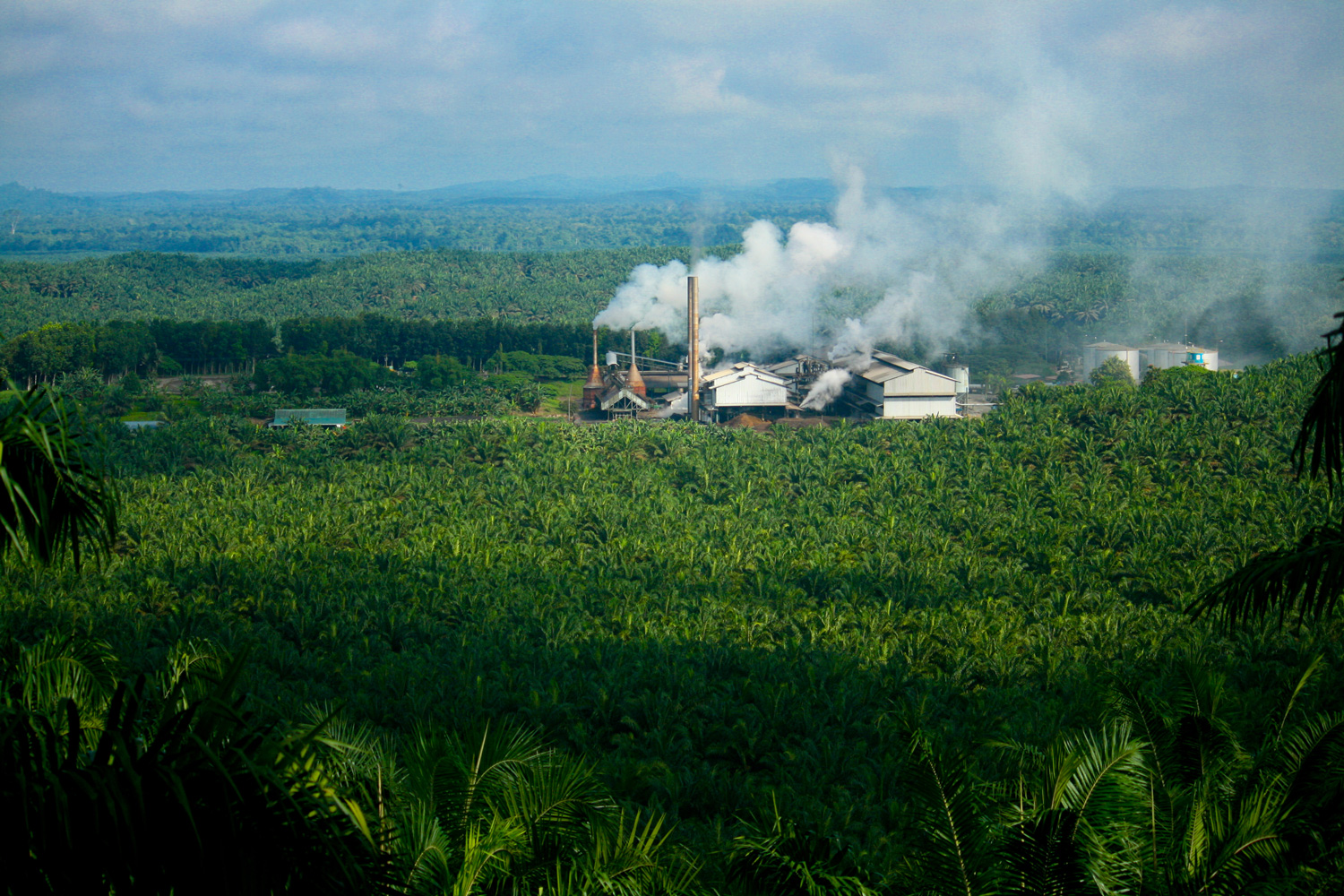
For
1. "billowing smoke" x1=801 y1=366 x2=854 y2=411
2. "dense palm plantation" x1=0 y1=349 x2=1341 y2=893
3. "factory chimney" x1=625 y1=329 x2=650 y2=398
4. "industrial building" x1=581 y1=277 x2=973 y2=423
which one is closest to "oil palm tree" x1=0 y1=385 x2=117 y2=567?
"dense palm plantation" x1=0 y1=349 x2=1341 y2=893

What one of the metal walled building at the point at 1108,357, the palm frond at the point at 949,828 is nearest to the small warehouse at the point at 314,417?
the metal walled building at the point at 1108,357

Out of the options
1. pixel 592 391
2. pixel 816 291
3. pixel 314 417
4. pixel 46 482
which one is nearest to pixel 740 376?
pixel 592 391

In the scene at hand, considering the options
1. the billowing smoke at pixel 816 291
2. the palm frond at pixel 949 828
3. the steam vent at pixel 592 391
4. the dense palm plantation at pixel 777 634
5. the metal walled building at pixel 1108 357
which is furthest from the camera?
the metal walled building at pixel 1108 357

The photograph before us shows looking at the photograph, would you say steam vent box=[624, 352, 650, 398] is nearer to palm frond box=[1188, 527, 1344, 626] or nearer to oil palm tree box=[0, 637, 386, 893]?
palm frond box=[1188, 527, 1344, 626]

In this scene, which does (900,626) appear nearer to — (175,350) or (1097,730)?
(1097,730)

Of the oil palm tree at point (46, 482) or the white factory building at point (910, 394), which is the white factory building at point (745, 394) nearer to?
the white factory building at point (910, 394)

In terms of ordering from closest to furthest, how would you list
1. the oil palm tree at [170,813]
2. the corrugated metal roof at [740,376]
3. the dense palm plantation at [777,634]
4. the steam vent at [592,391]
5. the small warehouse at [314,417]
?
the oil palm tree at [170,813]
the dense palm plantation at [777,634]
the corrugated metal roof at [740,376]
the small warehouse at [314,417]
the steam vent at [592,391]

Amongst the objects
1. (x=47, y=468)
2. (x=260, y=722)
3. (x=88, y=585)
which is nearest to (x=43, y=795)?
(x=260, y=722)
